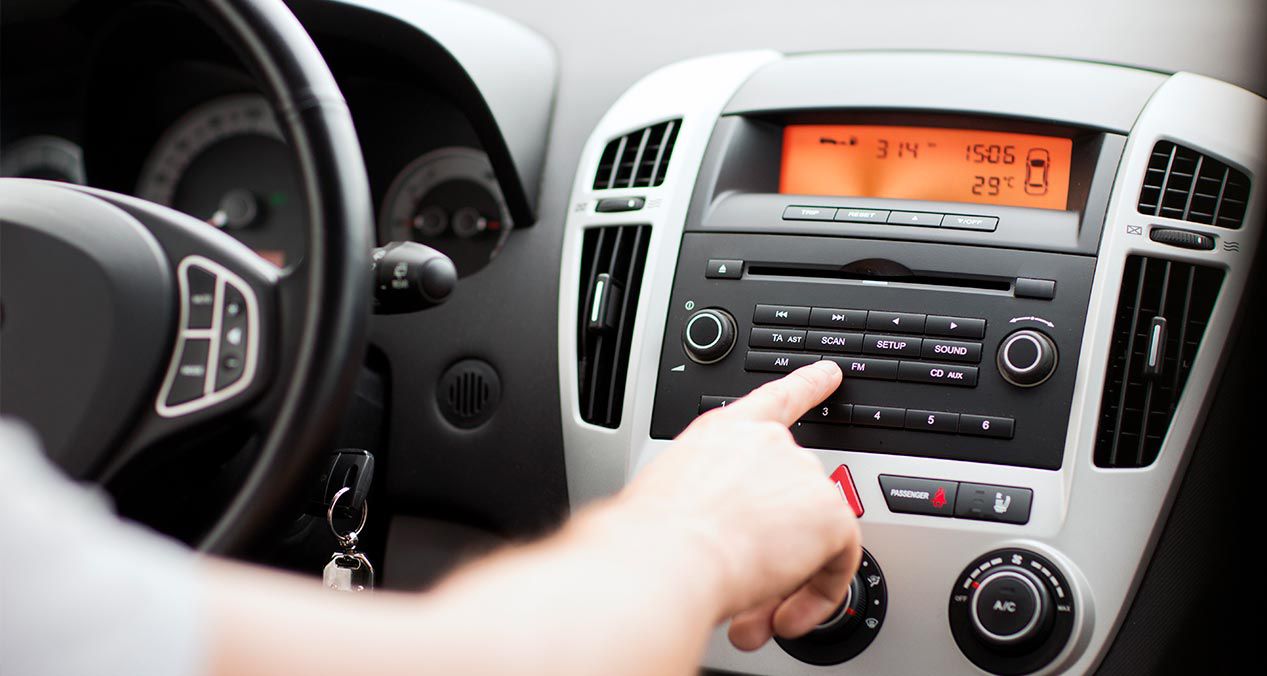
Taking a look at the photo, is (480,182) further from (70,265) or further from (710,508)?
(710,508)

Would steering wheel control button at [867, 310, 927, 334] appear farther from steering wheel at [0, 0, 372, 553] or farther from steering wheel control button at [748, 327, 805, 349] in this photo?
steering wheel at [0, 0, 372, 553]

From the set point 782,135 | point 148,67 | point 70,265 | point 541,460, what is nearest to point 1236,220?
point 782,135

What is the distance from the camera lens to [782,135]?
4.09 feet

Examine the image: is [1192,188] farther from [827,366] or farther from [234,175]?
[234,175]

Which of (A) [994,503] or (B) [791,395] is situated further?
(A) [994,503]

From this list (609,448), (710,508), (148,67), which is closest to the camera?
(710,508)

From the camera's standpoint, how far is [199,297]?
74 centimetres

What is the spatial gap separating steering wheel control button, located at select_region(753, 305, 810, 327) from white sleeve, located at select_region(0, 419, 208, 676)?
2.45 ft

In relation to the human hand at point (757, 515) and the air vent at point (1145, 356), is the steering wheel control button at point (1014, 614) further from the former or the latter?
the human hand at point (757, 515)

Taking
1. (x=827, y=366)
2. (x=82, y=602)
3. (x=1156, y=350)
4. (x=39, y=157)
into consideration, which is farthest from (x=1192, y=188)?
(x=39, y=157)

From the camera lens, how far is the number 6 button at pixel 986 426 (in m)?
1.05

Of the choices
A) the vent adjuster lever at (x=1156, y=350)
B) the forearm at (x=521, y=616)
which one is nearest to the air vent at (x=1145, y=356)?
the vent adjuster lever at (x=1156, y=350)

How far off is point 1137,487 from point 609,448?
0.54m

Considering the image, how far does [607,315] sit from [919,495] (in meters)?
0.39
